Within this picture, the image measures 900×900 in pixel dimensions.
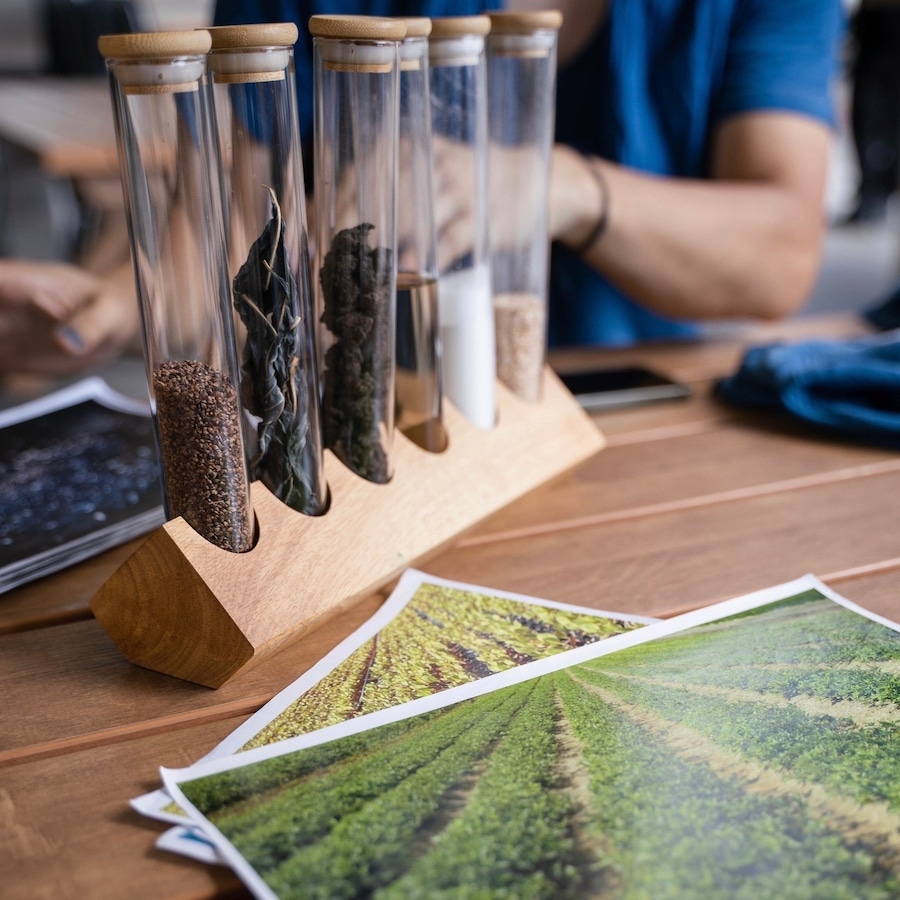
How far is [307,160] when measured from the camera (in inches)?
29.8

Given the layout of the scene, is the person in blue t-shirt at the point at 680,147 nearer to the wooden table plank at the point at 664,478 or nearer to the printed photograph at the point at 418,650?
the wooden table plank at the point at 664,478

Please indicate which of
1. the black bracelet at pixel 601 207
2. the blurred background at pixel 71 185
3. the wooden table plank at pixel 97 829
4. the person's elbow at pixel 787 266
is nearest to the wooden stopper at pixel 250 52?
the wooden table plank at pixel 97 829

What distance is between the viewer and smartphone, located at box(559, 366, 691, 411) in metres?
0.95

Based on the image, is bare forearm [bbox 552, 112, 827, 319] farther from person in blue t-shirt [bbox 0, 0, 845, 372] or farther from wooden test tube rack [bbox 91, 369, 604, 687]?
wooden test tube rack [bbox 91, 369, 604, 687]

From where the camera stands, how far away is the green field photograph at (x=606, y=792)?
1.20ft

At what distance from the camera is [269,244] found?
20.0 inches

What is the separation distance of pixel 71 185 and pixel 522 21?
9.41ft

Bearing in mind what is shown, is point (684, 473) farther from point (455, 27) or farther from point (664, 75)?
point (664, 75)

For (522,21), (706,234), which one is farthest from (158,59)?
(706,234)

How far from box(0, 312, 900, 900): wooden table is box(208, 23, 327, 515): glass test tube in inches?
4.8

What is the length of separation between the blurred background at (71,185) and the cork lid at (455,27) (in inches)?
27.5

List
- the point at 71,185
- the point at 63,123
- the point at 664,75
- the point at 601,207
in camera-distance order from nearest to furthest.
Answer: the point at 601,207 < the point at 664,75 < the point at 63,123 < the point at 71,185

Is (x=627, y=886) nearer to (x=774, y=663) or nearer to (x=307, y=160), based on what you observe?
(x=774, y=663)

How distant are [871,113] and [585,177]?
414cm
